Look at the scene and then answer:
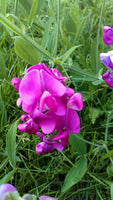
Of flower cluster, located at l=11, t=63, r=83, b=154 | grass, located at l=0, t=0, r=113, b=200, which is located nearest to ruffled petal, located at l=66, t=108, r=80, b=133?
flower cluster, located at l=11, t=63, r=83, b=154

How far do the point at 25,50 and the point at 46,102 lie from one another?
0.43 meters

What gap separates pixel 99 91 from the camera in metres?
1.36

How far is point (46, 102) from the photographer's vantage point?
68cm

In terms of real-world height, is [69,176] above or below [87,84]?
below

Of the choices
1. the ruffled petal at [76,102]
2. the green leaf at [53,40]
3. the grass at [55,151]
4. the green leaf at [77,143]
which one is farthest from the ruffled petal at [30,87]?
the green leaf at [53,40]

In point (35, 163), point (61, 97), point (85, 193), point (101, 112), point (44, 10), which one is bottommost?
point (85, 193)

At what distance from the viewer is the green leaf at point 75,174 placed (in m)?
1.01

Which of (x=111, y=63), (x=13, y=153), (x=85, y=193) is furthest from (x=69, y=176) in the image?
(x=111, y=63)

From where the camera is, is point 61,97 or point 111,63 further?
point 111,63

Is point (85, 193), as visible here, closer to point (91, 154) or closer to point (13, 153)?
point (91, 154)

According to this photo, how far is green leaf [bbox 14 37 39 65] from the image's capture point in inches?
39.4

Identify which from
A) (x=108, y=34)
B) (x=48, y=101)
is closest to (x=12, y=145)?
(x=48, y=101)

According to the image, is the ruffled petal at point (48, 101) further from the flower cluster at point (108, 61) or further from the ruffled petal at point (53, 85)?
the flower cluster at point (108, 61)

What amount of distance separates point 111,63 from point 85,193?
0.54 m
